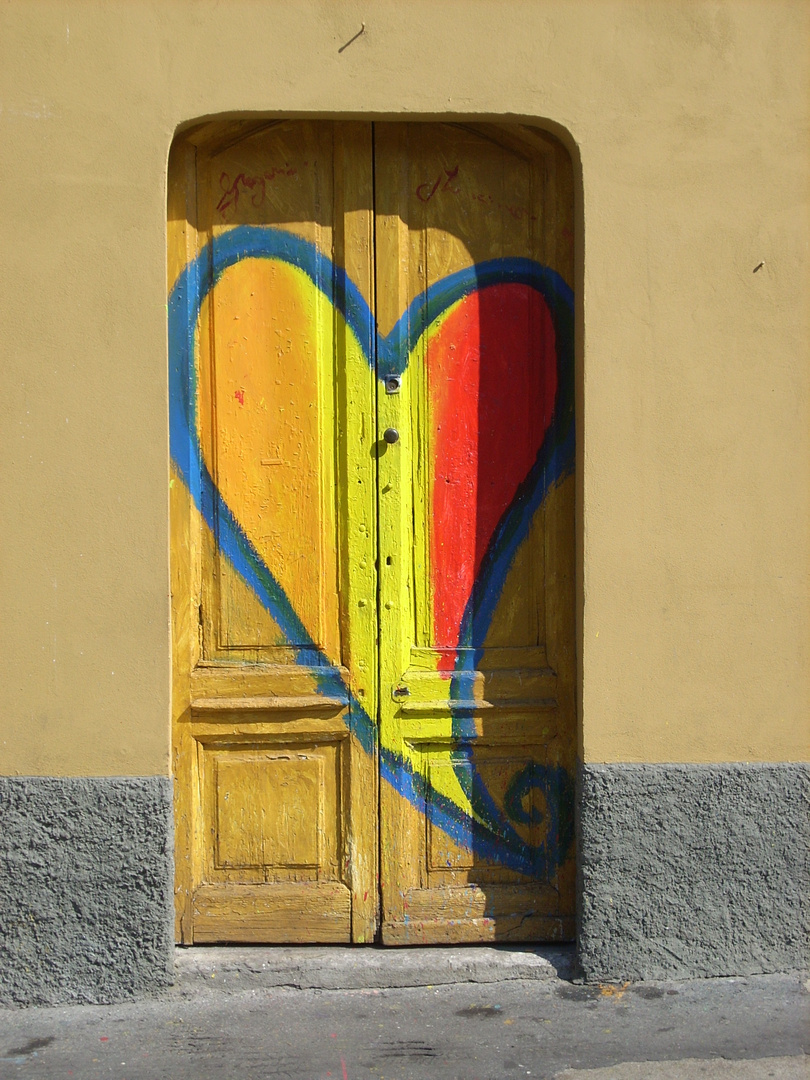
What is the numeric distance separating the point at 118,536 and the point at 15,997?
167 centimetres

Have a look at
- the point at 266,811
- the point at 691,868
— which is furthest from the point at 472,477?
the point at 691,868

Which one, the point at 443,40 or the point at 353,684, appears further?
the point at 353,684

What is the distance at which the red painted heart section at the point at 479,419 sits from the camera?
396 cm

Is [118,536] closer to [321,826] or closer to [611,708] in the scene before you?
[321,826]

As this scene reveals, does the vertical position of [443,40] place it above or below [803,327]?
above

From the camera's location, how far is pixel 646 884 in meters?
3.79

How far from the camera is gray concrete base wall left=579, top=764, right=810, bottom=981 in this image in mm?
3791

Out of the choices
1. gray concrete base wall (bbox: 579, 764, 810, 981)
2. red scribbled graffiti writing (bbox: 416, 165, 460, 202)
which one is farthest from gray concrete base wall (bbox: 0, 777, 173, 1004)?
red scribbled graffiti writing (bbox: 416, 165, 460, 202)

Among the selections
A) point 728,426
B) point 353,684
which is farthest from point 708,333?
point 353,684

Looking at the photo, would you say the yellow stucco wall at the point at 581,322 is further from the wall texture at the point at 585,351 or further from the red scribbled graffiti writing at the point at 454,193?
the red scribbled graffiti writing at the point at 454,193

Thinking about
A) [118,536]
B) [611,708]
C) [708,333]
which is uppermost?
[708,333]

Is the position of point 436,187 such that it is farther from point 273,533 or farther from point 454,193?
point 273,533

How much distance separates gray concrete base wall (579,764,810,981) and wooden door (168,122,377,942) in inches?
33.3

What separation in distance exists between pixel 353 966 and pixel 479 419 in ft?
6.87
